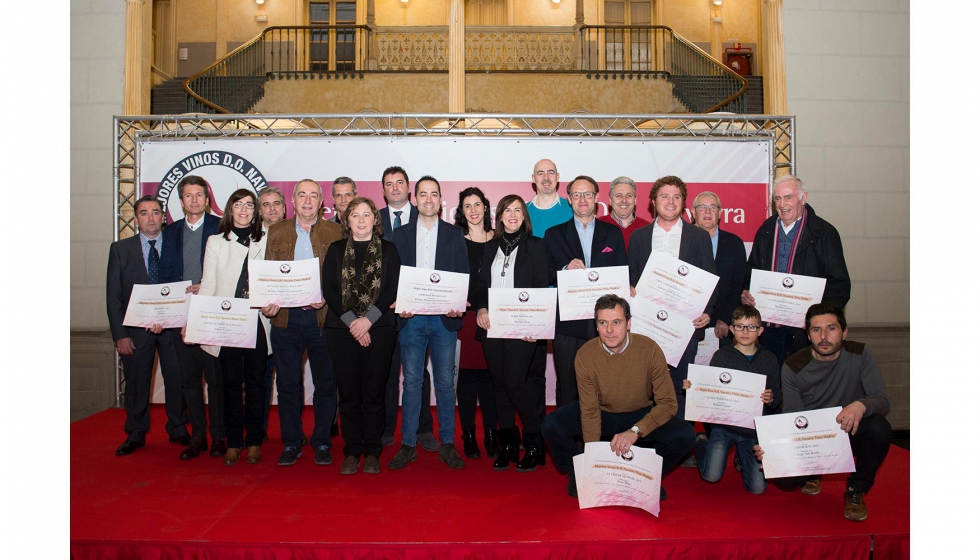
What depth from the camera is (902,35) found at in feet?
21.2

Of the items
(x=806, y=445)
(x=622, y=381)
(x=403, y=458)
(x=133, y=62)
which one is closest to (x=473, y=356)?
(x=403, y=458)

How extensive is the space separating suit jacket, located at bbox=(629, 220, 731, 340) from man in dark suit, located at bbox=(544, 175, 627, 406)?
10cm

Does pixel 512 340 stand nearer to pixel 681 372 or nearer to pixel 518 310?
pixel 518 310

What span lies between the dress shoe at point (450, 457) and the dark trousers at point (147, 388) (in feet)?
6.19

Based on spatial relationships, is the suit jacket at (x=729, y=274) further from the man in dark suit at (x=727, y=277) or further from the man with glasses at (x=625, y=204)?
the man with glasses at (x=625, y=204)

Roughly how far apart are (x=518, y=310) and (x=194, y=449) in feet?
7.67

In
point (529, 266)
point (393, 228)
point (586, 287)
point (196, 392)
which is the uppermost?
point (393, 228)

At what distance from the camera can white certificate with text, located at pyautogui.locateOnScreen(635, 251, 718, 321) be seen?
11.7ft

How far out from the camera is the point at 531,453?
12.0 feet

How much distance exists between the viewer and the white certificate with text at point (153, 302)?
411 centimetres

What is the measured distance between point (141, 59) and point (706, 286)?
633 cm

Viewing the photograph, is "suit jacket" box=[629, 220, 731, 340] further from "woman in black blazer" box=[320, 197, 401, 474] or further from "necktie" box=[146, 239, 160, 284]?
"necktie" box=[146, 239, 160, 284]

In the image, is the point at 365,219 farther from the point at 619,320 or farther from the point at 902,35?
the point at 902,35

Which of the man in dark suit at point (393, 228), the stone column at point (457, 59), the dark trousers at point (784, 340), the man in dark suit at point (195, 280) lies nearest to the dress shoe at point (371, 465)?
the man in dark suit at point (393, 228)
